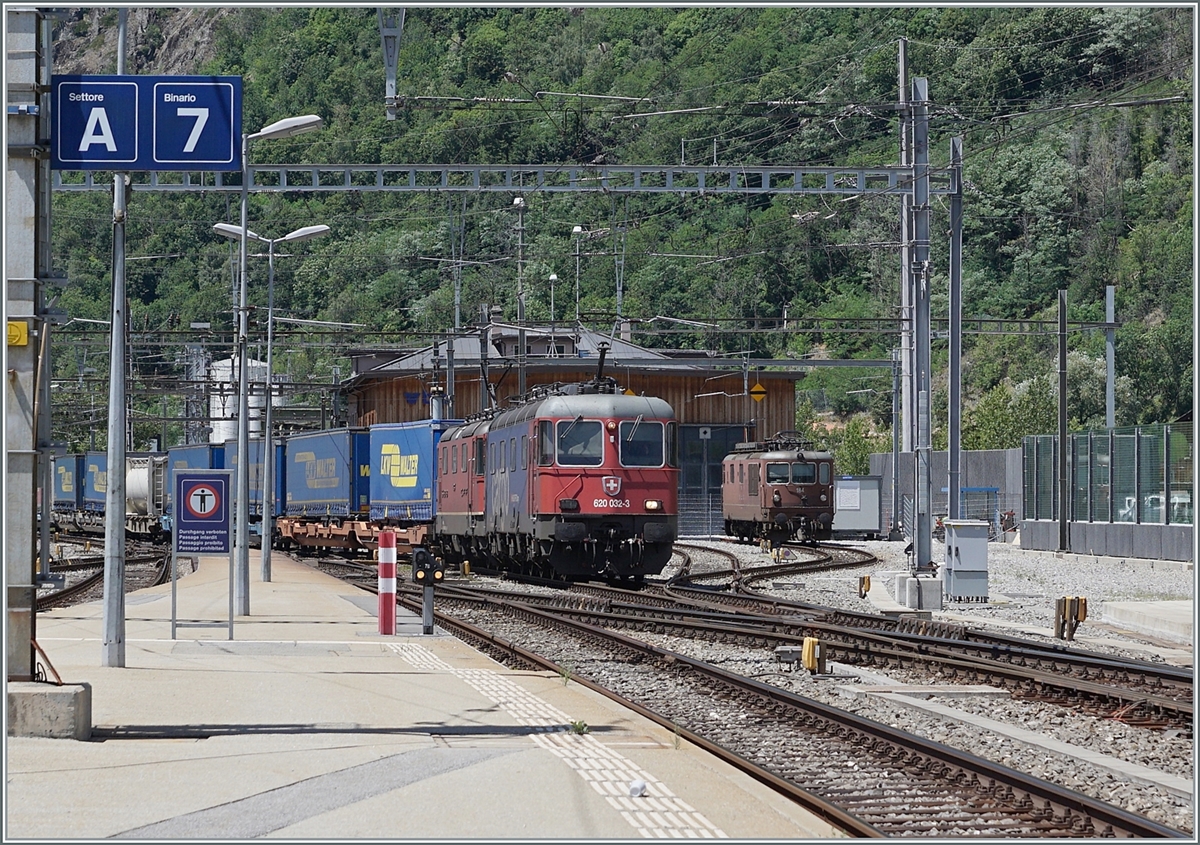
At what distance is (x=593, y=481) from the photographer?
26578 millimetres

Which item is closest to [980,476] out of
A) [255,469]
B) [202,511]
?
[255,469]

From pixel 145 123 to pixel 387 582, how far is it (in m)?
8.19

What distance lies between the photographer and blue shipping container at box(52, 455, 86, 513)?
74.5 meters

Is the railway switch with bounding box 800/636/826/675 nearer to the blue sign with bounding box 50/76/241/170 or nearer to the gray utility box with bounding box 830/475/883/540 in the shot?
the blue sign with bounding box 50/76/241/170

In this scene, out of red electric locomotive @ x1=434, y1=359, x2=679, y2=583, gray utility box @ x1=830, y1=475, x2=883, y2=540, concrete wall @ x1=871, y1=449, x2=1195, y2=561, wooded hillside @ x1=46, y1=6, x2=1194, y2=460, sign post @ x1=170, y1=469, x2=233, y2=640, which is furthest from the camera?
wooded hillside @ x1=46, y1=6, x2=1194, y2=460

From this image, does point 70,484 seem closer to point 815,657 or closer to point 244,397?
point 244,397

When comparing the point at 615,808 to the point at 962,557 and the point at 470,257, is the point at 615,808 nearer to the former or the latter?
the point at 962,557

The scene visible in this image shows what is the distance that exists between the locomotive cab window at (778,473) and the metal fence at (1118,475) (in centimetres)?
762

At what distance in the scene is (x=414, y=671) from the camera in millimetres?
14766

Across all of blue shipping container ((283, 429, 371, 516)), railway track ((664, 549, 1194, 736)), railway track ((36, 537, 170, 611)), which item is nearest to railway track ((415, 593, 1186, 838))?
railway track ((664, 549, 1194, 736))

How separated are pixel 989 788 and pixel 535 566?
21.7 metres

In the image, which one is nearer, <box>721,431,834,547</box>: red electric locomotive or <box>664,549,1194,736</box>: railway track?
<box>664,549,1194,736</box>: railway track

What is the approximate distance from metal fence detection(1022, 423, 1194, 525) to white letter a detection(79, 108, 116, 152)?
28.3m

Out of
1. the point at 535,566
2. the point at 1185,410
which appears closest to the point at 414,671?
the point at 535,566
